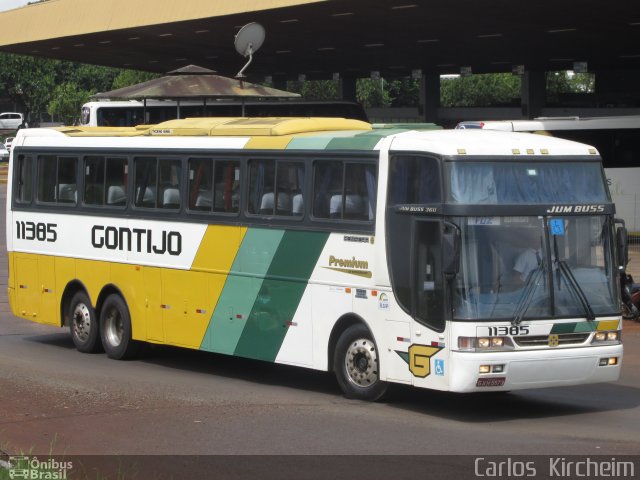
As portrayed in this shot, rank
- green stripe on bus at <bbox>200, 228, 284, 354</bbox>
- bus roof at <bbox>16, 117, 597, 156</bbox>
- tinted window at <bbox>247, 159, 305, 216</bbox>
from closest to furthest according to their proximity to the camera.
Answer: bus roof at <bbox>16, 117, 597, 156</bbox> → tinted window at <bbox>247, 159, 305, 216</bbox> → green stripe on bus at <bbox>200, 228, 284, 354</bbox>

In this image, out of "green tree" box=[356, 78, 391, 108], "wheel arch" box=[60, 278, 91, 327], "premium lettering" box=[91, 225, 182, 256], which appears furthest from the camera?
"green tree" box=[356, 78, 391, 108]

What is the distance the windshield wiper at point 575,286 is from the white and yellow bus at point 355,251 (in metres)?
0.03

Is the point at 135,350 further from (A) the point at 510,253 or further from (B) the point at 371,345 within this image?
(A) the point at 510,253

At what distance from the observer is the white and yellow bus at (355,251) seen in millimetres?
11633

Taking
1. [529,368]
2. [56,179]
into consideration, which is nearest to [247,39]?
[56,179]

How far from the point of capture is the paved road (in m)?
10.5

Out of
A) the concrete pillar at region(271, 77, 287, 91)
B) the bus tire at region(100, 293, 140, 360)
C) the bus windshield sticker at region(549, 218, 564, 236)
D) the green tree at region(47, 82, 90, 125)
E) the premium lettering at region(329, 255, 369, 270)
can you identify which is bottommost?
the bus tire at region(100, 293, 140, 360)

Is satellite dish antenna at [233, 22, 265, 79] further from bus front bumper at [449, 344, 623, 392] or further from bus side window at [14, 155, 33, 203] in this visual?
bus front bumper at [449, 344, 623, 392]

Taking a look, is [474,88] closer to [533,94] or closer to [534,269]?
[533,94]

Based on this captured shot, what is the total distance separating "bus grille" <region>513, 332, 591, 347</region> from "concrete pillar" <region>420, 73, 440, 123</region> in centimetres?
4472

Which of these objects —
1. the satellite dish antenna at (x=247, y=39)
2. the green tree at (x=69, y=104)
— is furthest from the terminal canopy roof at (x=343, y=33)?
the green tree at (x=69, y=104)

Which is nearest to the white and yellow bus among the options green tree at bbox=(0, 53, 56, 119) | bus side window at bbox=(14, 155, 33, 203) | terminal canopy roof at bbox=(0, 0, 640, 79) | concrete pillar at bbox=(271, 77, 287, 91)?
bus side window at bbox=(14, 155, 33, 203)

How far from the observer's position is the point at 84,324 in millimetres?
17031
